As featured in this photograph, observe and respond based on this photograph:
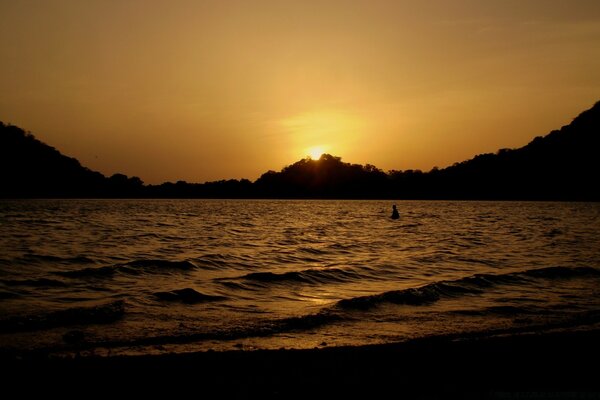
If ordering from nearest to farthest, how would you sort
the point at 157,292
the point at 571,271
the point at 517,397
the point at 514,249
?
the point at 517,397 → the point at 157,292 → the point at 571,271 → the point at 514,249

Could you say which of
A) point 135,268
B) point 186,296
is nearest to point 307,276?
point 186,296

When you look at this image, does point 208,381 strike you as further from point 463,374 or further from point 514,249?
point 514,249

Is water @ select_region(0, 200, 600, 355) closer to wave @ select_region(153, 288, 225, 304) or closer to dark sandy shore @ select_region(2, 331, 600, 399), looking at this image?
wave @ select_region(153, 288, 225, 304)

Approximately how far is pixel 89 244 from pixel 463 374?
91.3ft

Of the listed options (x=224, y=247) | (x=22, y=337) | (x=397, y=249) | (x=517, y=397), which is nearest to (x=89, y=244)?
(x=224, y=247)

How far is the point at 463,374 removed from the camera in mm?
7121

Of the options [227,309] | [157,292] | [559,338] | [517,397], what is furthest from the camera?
[157,292]

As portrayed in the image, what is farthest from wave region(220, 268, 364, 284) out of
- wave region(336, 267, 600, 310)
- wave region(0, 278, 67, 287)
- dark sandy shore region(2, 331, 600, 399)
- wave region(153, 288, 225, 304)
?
dark sandy shore region(2, 331, 600, 399)

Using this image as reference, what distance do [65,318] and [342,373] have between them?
299 inches

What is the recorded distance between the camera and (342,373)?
23.5 ft

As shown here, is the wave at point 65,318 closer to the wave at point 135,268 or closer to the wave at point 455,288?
the wave at point 455,288

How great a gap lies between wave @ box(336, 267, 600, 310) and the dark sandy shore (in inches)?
210

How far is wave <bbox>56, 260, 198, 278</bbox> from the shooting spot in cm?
1855

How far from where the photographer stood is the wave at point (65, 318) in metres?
10.6
